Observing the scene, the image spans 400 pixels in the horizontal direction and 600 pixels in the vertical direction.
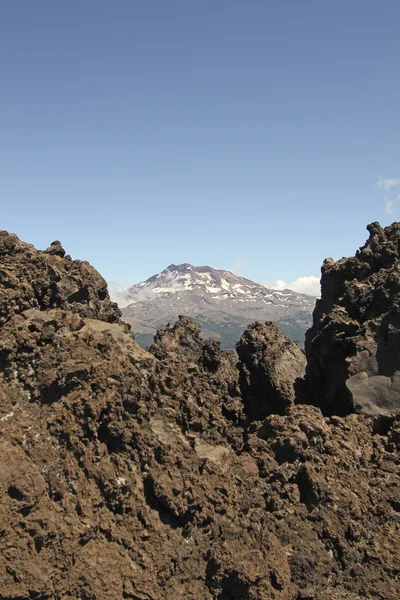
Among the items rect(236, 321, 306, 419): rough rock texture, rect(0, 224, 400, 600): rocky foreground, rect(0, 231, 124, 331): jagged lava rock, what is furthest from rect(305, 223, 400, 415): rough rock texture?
rect(0, 231, 124, 331): jagged lava rock

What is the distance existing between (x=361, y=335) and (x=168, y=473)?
13.3 m

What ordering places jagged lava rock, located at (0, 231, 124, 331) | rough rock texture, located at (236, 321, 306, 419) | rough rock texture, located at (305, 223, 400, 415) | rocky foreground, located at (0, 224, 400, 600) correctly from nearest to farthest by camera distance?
rocky foreground, located at (0, 224, 400, 600) → jagged lava rock, located at (0, 231, 124, 331) → rough rock texture, located at (305, 223, 400, 415) → rough rock texture, located at (236, 321, 306, 419)

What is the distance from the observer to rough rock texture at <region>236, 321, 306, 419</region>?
95.1 ft

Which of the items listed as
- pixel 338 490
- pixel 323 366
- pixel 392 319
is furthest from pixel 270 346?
pixel 338 490

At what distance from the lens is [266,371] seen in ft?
96.5

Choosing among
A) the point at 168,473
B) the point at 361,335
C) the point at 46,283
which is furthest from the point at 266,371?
the point at 46,283

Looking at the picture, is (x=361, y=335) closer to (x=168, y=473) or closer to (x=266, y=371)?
(x=266, y=371)

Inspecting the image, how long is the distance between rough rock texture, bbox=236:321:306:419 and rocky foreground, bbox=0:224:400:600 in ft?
9.69

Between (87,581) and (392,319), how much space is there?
59.8 ft

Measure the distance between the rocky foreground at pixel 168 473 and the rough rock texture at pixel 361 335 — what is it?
0.45 feet

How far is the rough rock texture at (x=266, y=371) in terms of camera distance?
95.1 ft

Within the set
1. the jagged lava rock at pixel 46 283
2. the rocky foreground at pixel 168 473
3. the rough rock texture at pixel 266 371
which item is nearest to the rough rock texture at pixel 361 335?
the rocky foreground at pixel 168 473

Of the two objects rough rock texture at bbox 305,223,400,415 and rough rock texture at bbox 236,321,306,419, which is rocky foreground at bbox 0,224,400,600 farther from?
rough rock texture at bbox 236,321,306,419

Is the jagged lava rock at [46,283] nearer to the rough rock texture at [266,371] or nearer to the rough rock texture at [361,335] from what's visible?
the rough rock texture at [266,371]
